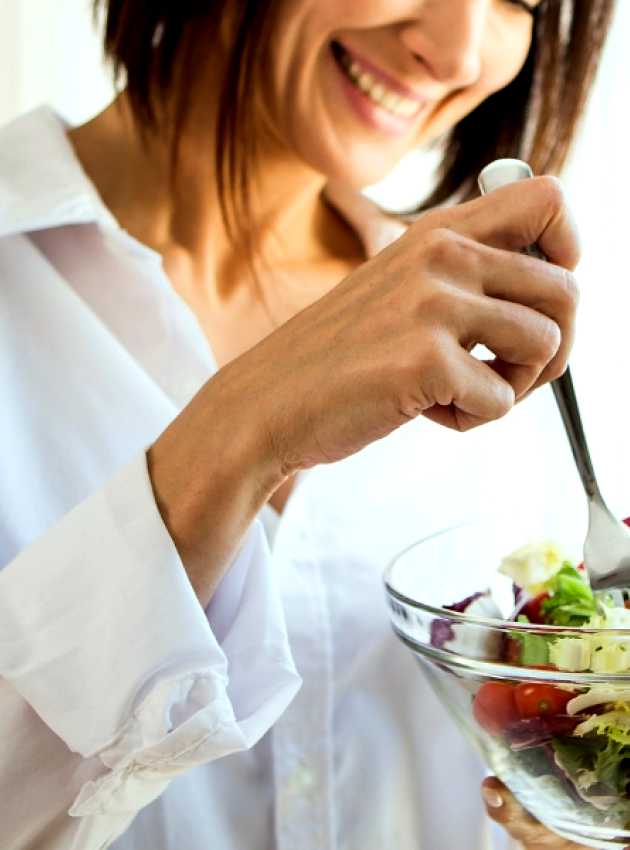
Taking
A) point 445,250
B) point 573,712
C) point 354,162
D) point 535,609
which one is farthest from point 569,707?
point 354,162

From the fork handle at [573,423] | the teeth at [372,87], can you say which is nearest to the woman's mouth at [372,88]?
the teeth at [372,87]

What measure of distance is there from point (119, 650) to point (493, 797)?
24 cm

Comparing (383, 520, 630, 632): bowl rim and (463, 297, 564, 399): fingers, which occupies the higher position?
(463, 297, 564, 399): fingers

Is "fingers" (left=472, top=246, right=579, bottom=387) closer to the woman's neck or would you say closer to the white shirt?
the white shirt

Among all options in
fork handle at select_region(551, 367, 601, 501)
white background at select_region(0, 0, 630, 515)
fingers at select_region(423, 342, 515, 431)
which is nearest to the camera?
fingers at select_region(423, 342, 515, 431)

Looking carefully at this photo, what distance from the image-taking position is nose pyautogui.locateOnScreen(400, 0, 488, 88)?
2.53ft

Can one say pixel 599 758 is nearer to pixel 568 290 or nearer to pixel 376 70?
pixel 568 290

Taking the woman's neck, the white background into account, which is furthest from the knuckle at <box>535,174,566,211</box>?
the white background

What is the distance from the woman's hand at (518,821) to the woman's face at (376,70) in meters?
0.46

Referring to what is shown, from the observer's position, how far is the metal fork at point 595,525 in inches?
23.2

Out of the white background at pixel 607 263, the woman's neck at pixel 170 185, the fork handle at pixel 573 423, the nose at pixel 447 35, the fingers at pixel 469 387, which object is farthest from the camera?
the white background at pixel 607 263

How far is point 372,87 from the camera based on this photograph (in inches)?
32.1

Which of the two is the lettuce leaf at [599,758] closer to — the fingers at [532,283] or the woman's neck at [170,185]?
the fingers at [532,283]

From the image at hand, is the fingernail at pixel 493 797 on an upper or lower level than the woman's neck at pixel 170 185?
lower
